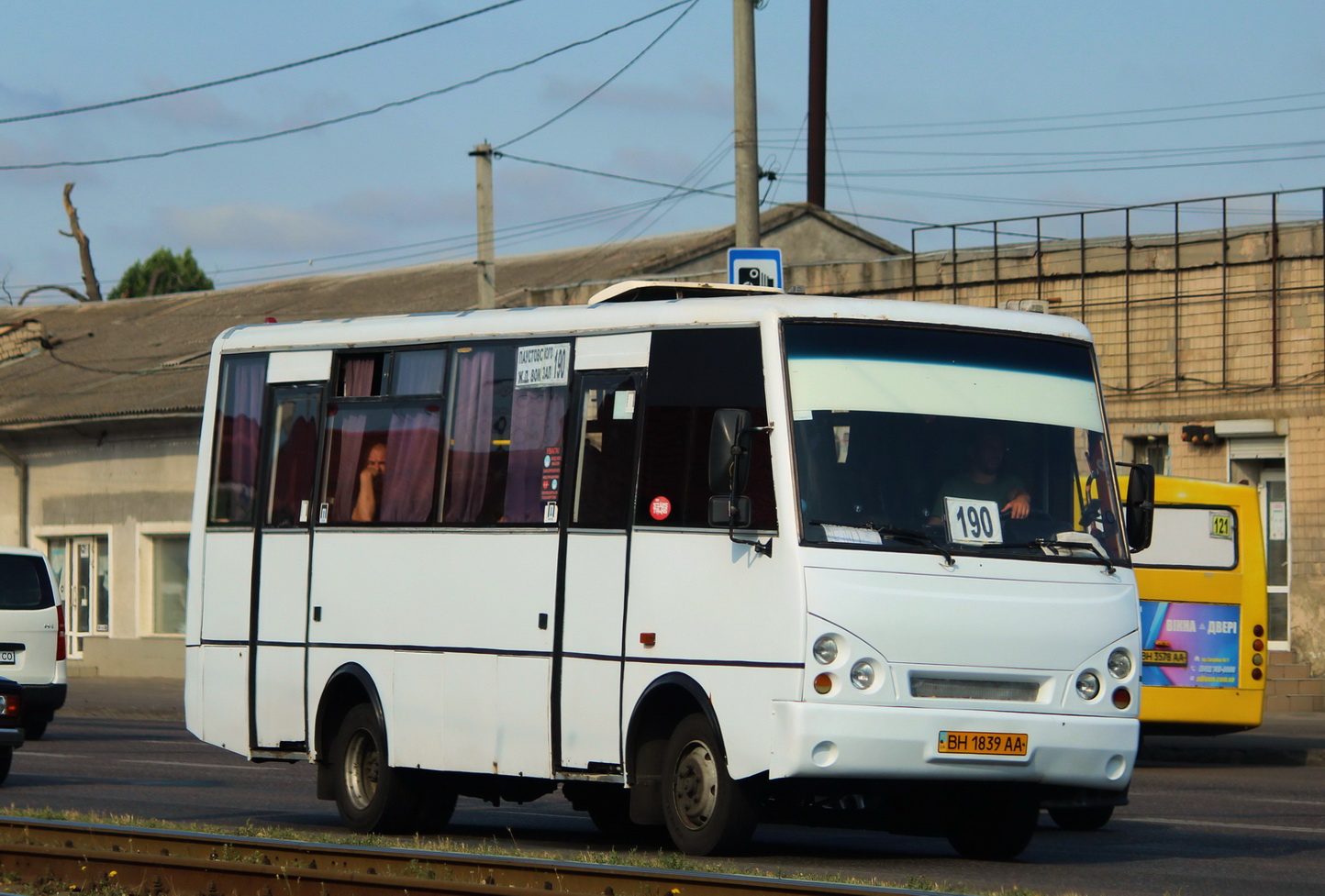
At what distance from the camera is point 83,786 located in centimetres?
1639

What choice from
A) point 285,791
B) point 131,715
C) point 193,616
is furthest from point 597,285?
point 193,616

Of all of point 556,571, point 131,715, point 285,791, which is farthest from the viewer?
point 131,715

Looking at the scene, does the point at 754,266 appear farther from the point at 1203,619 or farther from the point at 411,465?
the point at 411,465

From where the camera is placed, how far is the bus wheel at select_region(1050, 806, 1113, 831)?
1349 cm

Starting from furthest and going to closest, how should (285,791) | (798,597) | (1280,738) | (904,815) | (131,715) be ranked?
(131,715)
(1280,738)
(285,791)
(904,815)
(798,597)

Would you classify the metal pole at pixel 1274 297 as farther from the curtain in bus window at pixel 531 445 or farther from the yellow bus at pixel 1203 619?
the curtain in bus window at pixel 531 445

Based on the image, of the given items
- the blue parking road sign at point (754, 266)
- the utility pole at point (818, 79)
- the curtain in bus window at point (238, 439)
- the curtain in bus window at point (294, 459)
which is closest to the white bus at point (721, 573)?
the curtain in bus window at point (294, 459)

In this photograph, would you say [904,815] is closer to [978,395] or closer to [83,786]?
[978,395]

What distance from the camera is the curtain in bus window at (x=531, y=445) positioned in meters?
11.5

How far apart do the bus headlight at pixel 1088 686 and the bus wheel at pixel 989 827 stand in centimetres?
95

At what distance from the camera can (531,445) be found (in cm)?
1168

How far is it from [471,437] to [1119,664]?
4.00 metres

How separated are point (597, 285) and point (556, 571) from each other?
24.6 metres

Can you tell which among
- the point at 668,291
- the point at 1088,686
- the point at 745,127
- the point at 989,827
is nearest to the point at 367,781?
the point at 668,291
